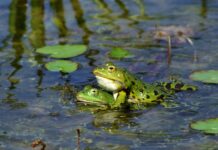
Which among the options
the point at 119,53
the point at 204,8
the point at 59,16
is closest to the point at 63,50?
the point at 119,53

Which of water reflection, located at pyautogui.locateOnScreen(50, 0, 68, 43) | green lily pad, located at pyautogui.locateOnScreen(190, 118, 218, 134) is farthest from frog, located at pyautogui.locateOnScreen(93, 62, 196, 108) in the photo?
water reflection, located at pyautogui.locateOnScreen(50, 0, 68, 43)

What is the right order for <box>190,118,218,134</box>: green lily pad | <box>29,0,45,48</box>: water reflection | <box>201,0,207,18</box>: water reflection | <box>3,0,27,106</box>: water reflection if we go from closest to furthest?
<box>190,118,218,134</box>: green lily pad → <box>3,0,27,106</box>: water reflection → <box>29,0,45,48</box>: water reflection → <box>201,0,207,18</box>: water reflection

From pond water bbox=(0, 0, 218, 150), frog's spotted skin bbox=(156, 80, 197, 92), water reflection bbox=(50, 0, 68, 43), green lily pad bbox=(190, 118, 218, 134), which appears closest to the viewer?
green lily pad bbox=(190, 118, 218, 134)

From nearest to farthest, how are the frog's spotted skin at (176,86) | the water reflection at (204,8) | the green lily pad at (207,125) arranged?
the green lily pad at (207,125) < the frog's spotted skin at (176,86) < the water reflection at (204,8)

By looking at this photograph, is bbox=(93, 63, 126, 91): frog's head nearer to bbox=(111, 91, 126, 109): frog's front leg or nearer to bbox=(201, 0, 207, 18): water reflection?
bbox=(111, 91, 126, 109): frog's front leg

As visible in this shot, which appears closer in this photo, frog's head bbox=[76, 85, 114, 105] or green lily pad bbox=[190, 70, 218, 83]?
frog's head bbox=[76, 85, 114, 105]

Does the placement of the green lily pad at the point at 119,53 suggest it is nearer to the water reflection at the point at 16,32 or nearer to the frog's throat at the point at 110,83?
the water reflection at the point at 16,32

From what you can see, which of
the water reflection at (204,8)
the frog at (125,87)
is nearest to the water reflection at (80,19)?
the water reflection at (204,8)

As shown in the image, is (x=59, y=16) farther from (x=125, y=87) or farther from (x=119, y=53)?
(x=125, y=87)
